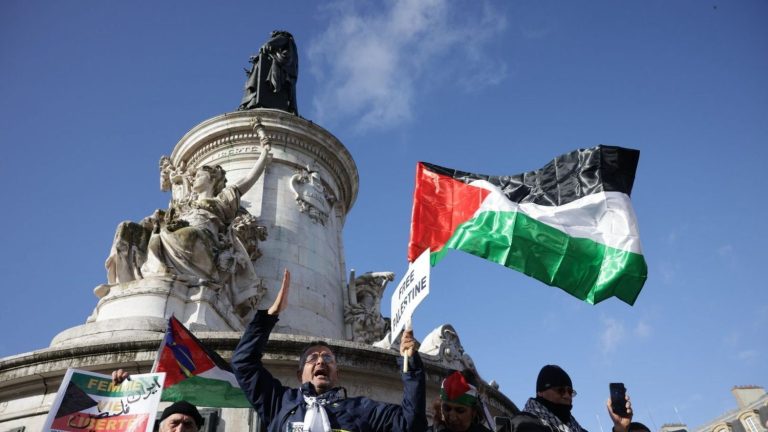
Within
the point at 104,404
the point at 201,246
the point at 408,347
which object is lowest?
the point at 408,347

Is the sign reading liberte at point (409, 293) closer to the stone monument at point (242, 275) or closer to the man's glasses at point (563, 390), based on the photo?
the man's glasses at point (563, 390)

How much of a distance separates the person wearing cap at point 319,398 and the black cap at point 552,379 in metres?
1.08

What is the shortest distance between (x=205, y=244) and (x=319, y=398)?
22.0 ft

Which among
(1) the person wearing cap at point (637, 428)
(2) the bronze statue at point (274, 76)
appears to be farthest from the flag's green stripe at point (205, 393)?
(2) the bronze statue at point (274, 76)

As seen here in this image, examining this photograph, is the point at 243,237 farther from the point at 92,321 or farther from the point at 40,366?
the point at 40,366

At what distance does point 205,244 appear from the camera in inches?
405

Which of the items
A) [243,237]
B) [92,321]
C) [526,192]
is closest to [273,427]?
[526,192]

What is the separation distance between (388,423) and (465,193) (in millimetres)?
4223

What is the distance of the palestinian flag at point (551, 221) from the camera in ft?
22.2

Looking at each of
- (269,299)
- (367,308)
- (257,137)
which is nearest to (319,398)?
(269,299)

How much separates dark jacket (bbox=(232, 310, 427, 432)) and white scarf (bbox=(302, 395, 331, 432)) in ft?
0.19

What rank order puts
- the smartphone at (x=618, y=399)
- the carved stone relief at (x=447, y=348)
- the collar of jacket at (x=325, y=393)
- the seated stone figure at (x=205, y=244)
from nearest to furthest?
the collar of jacket at (x=325, y=393)
the smartphone at (x=618, y=399)
the carved stone relief at (x=447, y=348)
the seated stone figure at (x=205, y=244)

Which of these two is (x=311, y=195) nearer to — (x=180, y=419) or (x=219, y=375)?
(x=219, y=375)

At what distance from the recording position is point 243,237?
479 inches
